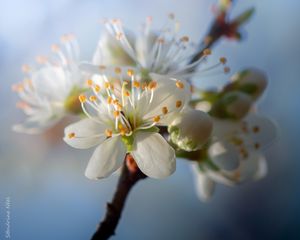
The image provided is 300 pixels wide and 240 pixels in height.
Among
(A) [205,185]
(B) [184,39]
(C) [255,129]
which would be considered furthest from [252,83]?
(A) [205,185]

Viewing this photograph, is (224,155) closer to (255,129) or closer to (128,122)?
(255,129)

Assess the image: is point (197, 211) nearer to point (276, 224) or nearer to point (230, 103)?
point (276, 224)

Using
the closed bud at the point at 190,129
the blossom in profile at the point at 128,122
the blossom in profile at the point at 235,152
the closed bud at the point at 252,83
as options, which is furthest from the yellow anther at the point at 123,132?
the closed bud at the point at 252,83

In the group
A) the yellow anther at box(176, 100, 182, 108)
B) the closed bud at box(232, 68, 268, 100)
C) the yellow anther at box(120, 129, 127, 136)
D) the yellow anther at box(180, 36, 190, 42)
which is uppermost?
the yellow anther at box(180, 36, 190, 42)

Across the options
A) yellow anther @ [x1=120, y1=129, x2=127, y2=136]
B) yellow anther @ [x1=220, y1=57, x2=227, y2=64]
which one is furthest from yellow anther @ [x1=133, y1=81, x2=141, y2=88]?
yellow anther @ [x1=220, y1=57, x2=227, y2=64]

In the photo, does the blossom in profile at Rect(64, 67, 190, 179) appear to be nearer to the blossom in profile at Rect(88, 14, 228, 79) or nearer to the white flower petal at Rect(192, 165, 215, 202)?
the blossom in profile at Rect(88, 14, 228, 79)

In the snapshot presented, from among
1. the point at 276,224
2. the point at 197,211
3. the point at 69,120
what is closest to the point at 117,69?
the point at 69,120
